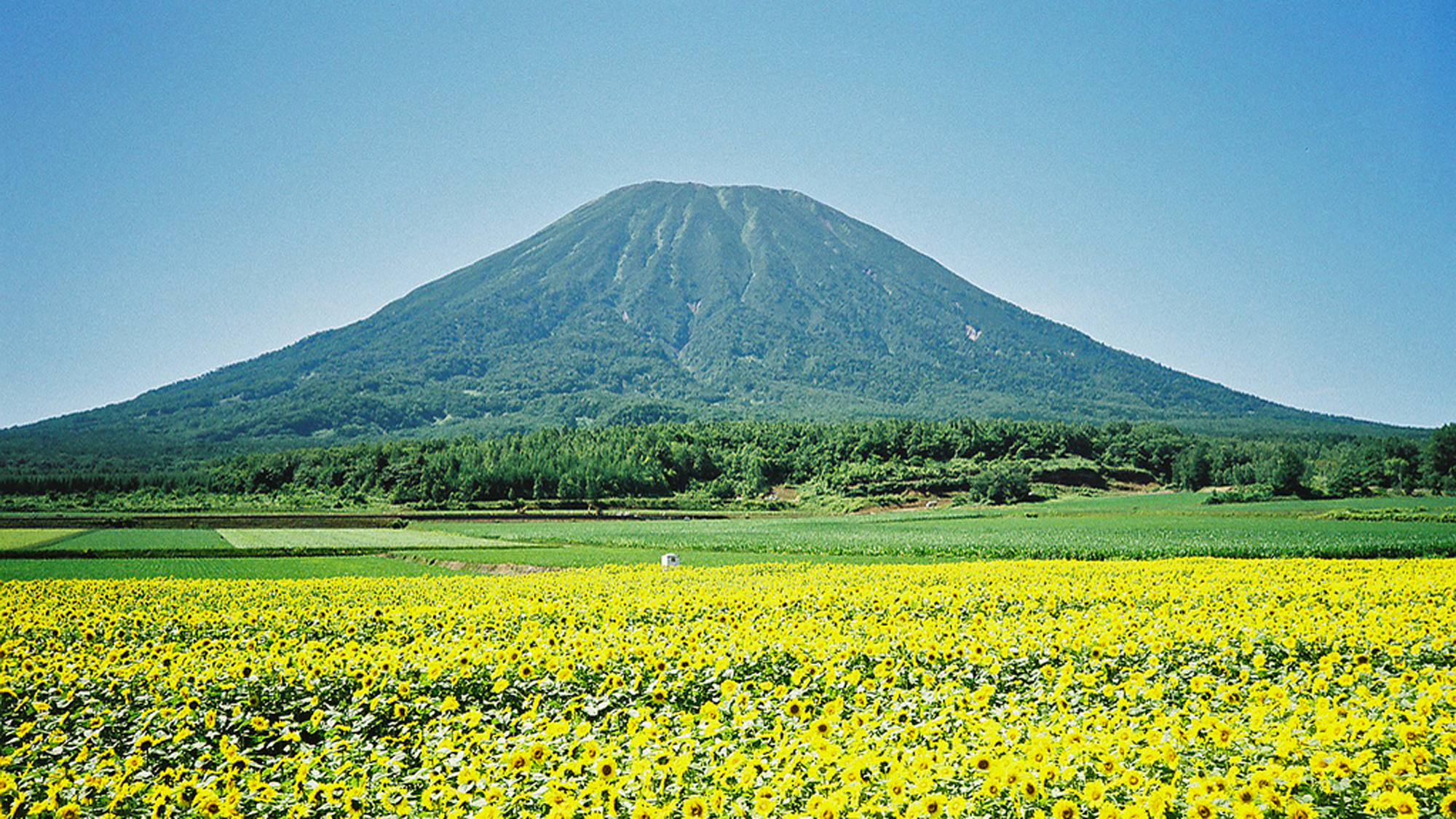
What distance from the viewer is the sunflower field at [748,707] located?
4297 millimetres

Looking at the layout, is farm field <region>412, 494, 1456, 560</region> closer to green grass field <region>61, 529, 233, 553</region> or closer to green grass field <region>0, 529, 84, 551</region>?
green grass field <region>61, 529, 233, 553</region>

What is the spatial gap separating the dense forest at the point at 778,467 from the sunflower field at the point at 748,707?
7272cm

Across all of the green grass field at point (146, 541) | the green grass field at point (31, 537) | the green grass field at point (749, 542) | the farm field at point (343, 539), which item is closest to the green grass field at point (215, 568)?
the green grass field at point (749, 542)

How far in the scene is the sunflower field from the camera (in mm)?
4297

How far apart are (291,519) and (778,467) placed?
57363 millimetres

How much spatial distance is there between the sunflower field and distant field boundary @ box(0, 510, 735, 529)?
171 ft

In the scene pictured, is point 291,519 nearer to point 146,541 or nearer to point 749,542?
point 146,541

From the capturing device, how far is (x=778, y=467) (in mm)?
107125

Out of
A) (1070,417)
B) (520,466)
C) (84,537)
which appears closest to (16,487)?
(520,466)

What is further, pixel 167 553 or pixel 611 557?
pixel 167 553

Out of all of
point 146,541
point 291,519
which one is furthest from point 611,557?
point 291,519

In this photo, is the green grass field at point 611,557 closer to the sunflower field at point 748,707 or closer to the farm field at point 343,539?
the farm field at point 343,539

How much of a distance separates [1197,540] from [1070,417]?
159639 mm

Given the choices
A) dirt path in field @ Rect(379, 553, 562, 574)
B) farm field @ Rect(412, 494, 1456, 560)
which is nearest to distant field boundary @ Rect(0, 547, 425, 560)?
dirt path in field @ Rect(379, 553, 562, 574)
